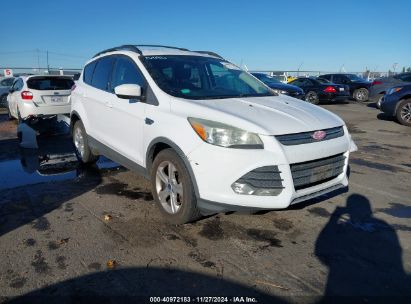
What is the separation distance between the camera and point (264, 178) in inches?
132

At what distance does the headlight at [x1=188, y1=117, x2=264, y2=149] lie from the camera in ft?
11.0

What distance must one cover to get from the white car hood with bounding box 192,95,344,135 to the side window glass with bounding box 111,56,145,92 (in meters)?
1.06

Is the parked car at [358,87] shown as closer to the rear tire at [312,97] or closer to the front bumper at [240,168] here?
the rear tire at [312,97]

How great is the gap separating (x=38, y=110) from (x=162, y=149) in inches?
256

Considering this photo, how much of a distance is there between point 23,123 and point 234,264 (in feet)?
27.8

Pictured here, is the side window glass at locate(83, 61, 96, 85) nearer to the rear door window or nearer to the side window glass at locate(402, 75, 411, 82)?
the rear door window

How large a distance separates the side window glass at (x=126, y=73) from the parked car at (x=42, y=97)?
4.95m

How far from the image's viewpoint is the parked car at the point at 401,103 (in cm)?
1128

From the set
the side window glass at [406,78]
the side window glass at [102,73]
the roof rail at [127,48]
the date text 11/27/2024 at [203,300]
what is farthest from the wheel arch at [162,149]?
the side window glass at [406,78]

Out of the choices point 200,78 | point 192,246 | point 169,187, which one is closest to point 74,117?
point 200,78

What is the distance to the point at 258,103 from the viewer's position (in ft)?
13.7

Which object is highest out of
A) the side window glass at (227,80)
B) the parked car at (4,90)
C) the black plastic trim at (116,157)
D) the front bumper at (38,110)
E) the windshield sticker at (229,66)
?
the windshield sticker at (229,66)

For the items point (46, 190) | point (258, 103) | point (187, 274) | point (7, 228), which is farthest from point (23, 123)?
point (187, 274)

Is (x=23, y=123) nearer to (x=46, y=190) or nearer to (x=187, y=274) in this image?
(x=46, y=190)
